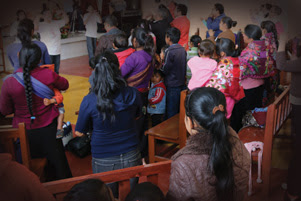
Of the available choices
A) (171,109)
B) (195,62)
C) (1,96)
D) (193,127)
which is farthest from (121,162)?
(171,109)

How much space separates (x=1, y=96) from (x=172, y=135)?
1.12m

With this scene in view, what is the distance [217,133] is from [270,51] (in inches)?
78.4

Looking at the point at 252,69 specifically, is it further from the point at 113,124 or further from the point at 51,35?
the point at 51,35

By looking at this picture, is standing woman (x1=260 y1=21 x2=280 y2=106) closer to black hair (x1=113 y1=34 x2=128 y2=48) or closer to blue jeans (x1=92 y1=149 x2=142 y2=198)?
black hair (x1=113 y1=34 x2=128 y2=48)

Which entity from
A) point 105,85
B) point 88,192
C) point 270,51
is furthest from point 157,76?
point 88,192

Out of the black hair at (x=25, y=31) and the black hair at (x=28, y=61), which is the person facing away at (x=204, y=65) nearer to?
the black hair at (x=28, y=61)

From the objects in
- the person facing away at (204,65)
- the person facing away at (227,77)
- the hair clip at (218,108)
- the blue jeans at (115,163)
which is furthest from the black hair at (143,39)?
the hair clip at (218,108)

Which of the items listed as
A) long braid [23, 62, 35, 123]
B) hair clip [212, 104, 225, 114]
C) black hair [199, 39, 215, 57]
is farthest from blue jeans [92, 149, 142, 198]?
black hair [199, 39, 215, 57]

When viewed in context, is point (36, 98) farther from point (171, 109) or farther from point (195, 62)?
point (171, 109)

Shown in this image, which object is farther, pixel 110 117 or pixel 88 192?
pixel 110 117

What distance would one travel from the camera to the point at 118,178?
107cm

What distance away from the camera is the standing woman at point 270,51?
252 centimetres

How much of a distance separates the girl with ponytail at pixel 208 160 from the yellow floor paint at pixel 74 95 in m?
2.36

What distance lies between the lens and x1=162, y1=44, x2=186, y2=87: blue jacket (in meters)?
2.46
